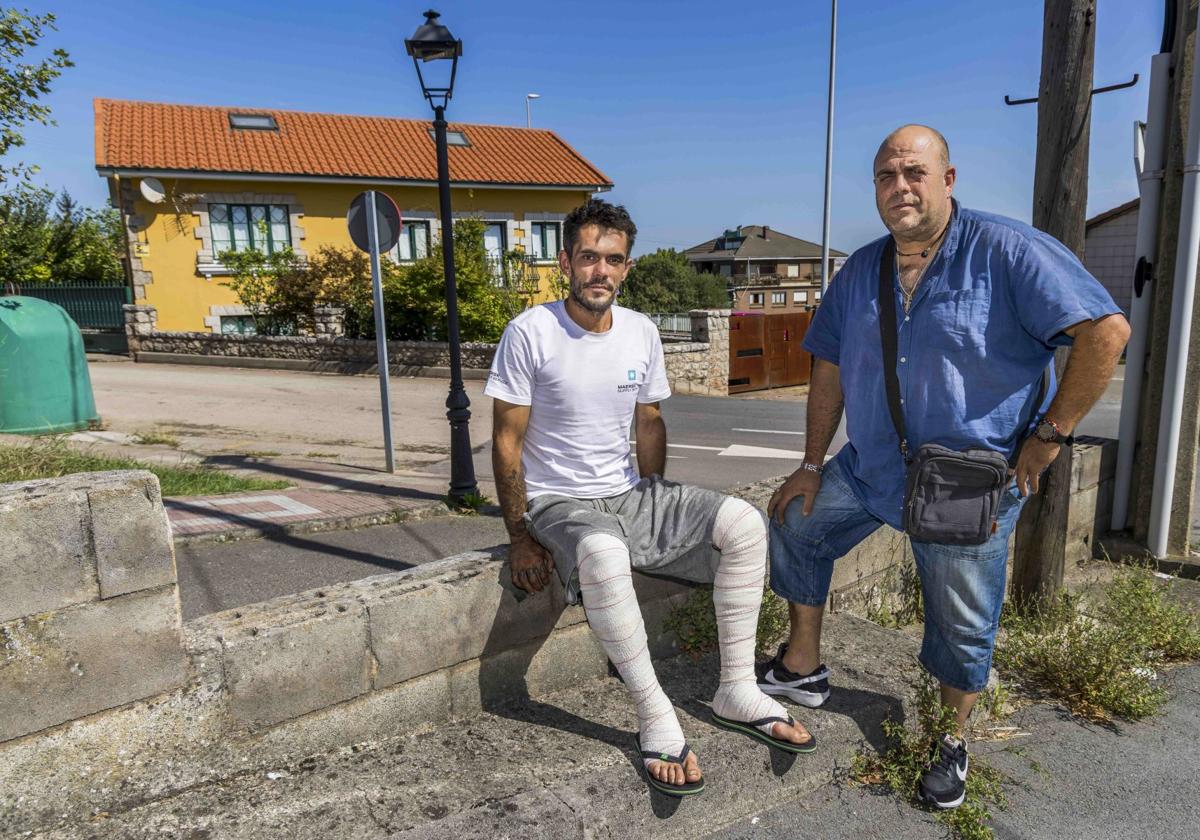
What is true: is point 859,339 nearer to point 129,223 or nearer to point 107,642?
point 107,642

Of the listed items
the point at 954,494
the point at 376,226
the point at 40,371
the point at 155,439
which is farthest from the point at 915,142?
the point at 40,371

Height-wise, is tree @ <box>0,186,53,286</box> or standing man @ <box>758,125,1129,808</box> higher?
tree @ <box>0,186,53,286</box>

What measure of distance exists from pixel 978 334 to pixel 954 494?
482mm

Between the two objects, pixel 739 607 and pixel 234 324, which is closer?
pixel 739 607

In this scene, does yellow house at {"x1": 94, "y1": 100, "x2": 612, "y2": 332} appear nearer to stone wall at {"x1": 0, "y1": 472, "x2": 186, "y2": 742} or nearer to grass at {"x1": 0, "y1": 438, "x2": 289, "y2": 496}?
grass at {"x1": 0, "y1": 438, "x2": 289, "y2": 496}

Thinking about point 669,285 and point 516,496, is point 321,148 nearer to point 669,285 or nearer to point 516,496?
point 516,496

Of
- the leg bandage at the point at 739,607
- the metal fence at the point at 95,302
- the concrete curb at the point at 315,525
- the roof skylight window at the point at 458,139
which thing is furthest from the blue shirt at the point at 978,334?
the roof skylight window at the point at 458,139

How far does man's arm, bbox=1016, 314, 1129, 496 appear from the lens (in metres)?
2.26

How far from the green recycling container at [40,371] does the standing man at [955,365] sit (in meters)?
9.34

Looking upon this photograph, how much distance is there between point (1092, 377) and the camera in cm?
231

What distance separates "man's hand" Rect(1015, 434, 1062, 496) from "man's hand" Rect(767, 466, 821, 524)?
2.12 ft

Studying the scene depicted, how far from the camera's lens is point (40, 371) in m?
8.98

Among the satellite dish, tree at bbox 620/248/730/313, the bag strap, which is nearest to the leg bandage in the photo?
the bag strap

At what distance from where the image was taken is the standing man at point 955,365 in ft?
7.66
